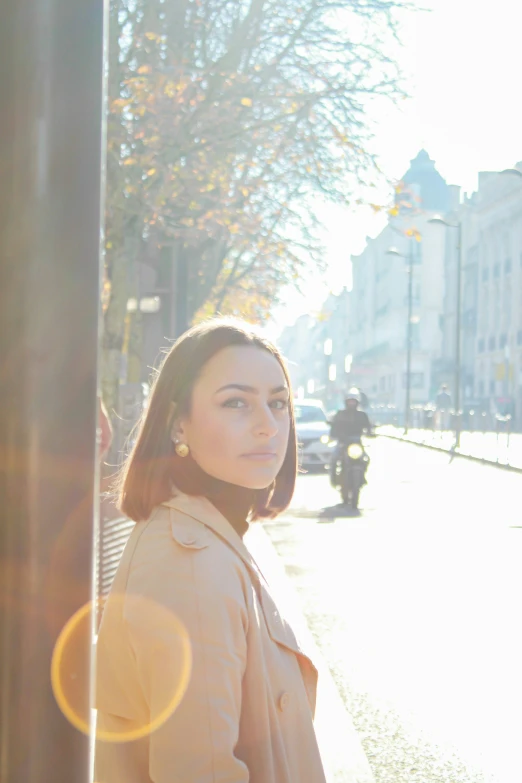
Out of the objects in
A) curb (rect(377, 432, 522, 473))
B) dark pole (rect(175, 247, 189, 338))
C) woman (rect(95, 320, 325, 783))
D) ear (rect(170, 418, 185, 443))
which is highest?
dark pole (rect(175, 247, 189, 338))

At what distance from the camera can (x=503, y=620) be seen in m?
7.66

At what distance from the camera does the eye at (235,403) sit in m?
2.18

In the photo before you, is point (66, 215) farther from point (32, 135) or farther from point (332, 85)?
point (332, 85)

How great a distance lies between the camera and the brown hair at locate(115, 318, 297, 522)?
2.19 meters

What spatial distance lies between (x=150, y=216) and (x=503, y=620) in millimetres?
9243

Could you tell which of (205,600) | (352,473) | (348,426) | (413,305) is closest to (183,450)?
(205,600)

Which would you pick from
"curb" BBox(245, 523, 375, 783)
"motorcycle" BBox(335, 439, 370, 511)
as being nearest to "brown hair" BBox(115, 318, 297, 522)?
"curb" BBox(245, 523, 375, 783)

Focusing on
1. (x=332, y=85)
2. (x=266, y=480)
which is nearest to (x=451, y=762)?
(x=266, y=480)

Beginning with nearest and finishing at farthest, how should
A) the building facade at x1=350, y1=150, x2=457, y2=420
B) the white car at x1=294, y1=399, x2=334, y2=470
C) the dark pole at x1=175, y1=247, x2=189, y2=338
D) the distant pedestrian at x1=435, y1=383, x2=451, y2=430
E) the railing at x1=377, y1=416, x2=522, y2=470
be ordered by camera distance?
the dark pole at x1=175, y1=247, x2=189, y2=338 < the white car at x1=294, y1=399, x2=334, y2=470 < the railing at x1=377, y1=416, x2=522, y2=470 < the distant pedestrian at x1=435, y1=383, x2=451, y2=430 < the building facade at x1=350, y1=150, x2=457, y2=420

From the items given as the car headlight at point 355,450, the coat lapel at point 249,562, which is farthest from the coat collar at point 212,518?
the car headlight at point 355,450

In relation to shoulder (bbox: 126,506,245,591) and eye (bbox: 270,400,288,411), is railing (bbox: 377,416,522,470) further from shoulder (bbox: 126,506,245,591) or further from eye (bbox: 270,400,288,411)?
shoulder (bbox: 126,506,245,591)

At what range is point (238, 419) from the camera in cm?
216

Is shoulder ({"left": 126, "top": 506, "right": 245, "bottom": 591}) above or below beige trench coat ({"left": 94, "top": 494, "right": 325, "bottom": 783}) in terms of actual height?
above

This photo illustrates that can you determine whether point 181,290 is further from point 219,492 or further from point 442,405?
point 442,405
